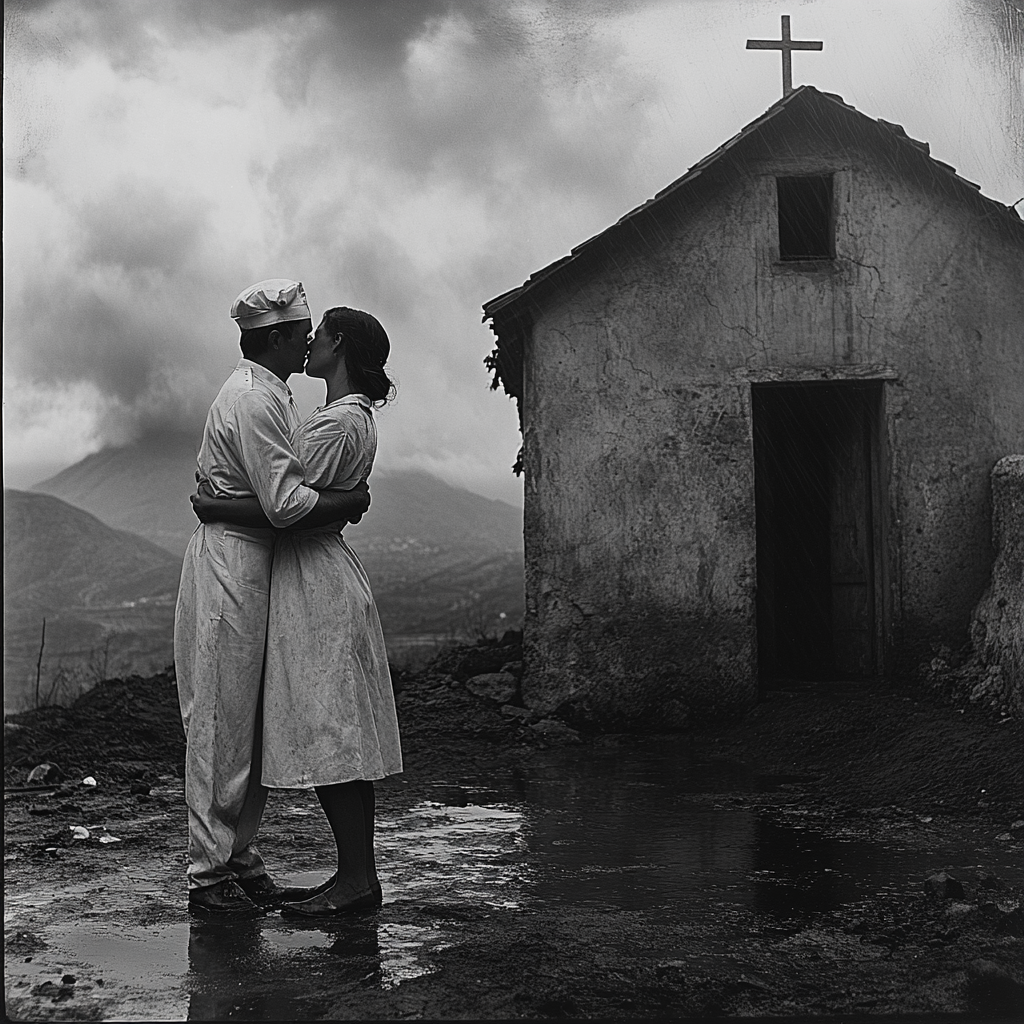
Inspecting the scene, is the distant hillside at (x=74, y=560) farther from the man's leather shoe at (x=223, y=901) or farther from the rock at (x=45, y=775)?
the man's leather shoe at (x=223, y=901)

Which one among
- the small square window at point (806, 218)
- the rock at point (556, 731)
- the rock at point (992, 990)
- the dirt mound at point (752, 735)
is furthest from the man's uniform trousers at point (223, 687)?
the small square window at point (806, 218)

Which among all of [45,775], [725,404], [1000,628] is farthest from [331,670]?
[725,404]

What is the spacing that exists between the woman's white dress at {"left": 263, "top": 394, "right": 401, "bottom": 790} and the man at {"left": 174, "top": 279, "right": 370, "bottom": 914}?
0.22 ft

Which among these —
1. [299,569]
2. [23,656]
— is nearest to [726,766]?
[299,569]

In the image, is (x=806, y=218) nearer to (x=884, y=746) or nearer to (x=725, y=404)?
(x=725, y=404)

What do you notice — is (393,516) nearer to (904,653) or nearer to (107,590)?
(107,590)

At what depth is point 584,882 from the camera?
4.52 meters

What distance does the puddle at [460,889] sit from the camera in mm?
3256

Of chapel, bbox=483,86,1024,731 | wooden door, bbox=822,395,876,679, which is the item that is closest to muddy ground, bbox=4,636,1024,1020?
chapel, bbox=483,86,1024,731

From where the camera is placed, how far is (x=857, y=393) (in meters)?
9.54

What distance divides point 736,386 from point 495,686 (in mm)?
2948

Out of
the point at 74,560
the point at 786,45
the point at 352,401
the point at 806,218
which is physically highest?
the point at 786,45

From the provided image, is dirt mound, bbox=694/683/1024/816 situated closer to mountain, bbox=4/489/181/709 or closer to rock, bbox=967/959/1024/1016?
rock, bbox=967/959/1024/1016

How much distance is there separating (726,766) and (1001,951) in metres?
4.17
